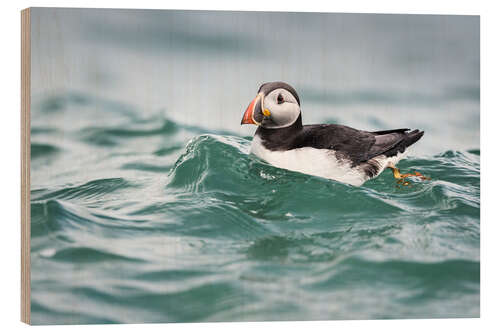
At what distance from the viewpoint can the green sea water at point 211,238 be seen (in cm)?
535

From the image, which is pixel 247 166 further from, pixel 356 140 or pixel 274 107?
pixel 356 140

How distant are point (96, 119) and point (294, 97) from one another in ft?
5.75

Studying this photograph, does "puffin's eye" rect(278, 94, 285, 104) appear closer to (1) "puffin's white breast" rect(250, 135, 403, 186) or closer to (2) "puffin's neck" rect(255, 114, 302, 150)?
(2) "puffin's neck" rect(255, 114, 302, 150)

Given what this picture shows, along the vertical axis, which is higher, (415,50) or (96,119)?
(415,50)

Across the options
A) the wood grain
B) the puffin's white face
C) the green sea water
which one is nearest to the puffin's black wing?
the puffin's white face

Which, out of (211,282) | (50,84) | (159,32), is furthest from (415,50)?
(50,84)

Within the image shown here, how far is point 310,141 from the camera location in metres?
5.83

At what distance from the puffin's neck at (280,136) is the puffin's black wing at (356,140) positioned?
2.6 inches

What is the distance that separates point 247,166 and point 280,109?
61cm

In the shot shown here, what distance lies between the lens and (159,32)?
224 inches

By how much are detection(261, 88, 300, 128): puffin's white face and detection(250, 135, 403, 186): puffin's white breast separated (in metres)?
0.23

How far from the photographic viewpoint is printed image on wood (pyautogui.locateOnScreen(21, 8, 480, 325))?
538 centimetres

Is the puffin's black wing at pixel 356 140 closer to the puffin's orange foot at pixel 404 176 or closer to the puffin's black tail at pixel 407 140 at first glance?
the puffin's black tail at pixel 407 140

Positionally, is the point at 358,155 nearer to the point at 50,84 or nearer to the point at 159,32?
the point at 159,32
